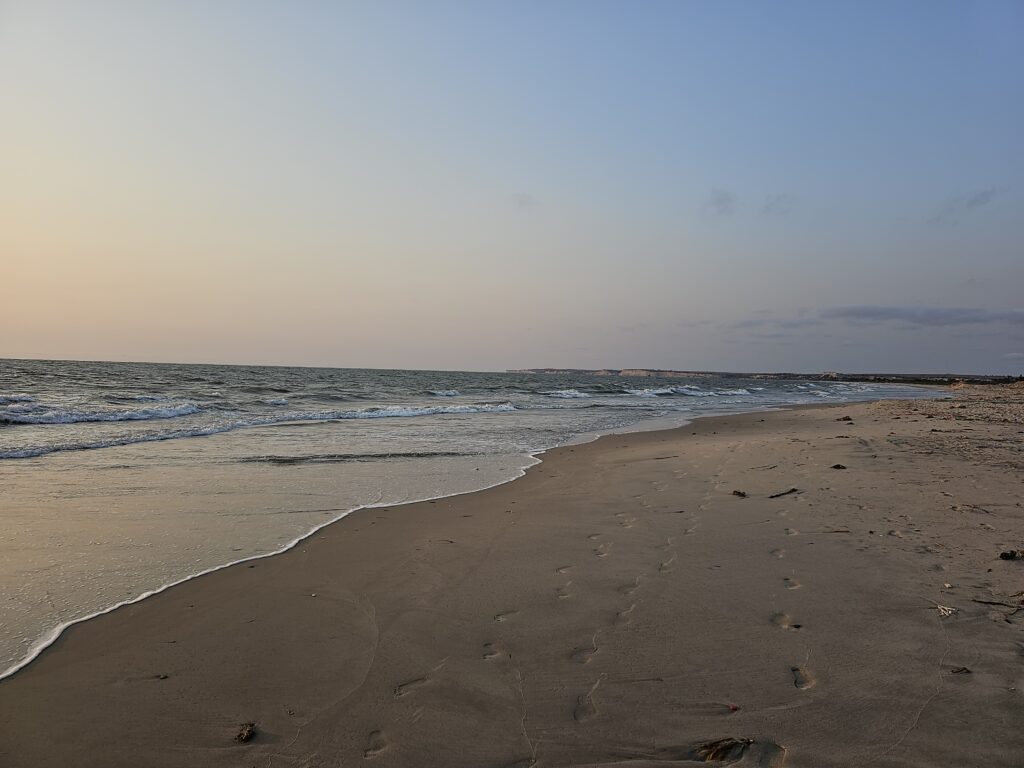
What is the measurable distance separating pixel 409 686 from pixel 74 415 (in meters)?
19.0

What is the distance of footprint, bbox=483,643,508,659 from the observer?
326 centimetres

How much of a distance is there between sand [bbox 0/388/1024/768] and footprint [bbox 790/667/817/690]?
14 mm

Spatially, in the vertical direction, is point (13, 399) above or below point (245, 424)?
above

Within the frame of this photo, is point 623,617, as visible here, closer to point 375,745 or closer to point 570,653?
point 570,653

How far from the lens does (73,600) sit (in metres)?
3.99

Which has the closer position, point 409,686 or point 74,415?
point 409,686

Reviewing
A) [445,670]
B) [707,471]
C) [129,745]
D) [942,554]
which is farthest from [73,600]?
[707,471]

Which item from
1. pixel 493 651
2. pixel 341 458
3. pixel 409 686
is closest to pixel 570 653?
pixel 493 651

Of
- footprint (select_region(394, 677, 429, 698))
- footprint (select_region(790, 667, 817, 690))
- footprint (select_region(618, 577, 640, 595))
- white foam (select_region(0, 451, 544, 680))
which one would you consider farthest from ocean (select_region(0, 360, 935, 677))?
footprint (select_region(790, 667, 817, 690))

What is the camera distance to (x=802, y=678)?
2.96 m

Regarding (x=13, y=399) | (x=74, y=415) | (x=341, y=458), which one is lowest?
(x=341, y=458)

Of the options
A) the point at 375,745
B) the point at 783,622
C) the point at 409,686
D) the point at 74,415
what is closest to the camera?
the point at 375,745

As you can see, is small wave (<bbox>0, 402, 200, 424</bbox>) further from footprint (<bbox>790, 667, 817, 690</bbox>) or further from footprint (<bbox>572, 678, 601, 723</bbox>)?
footprint (<bbox>790, 667, 817, 690</bbox>)

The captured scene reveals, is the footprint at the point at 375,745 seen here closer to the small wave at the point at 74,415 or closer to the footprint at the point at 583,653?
the footprint at the point at 583,653
